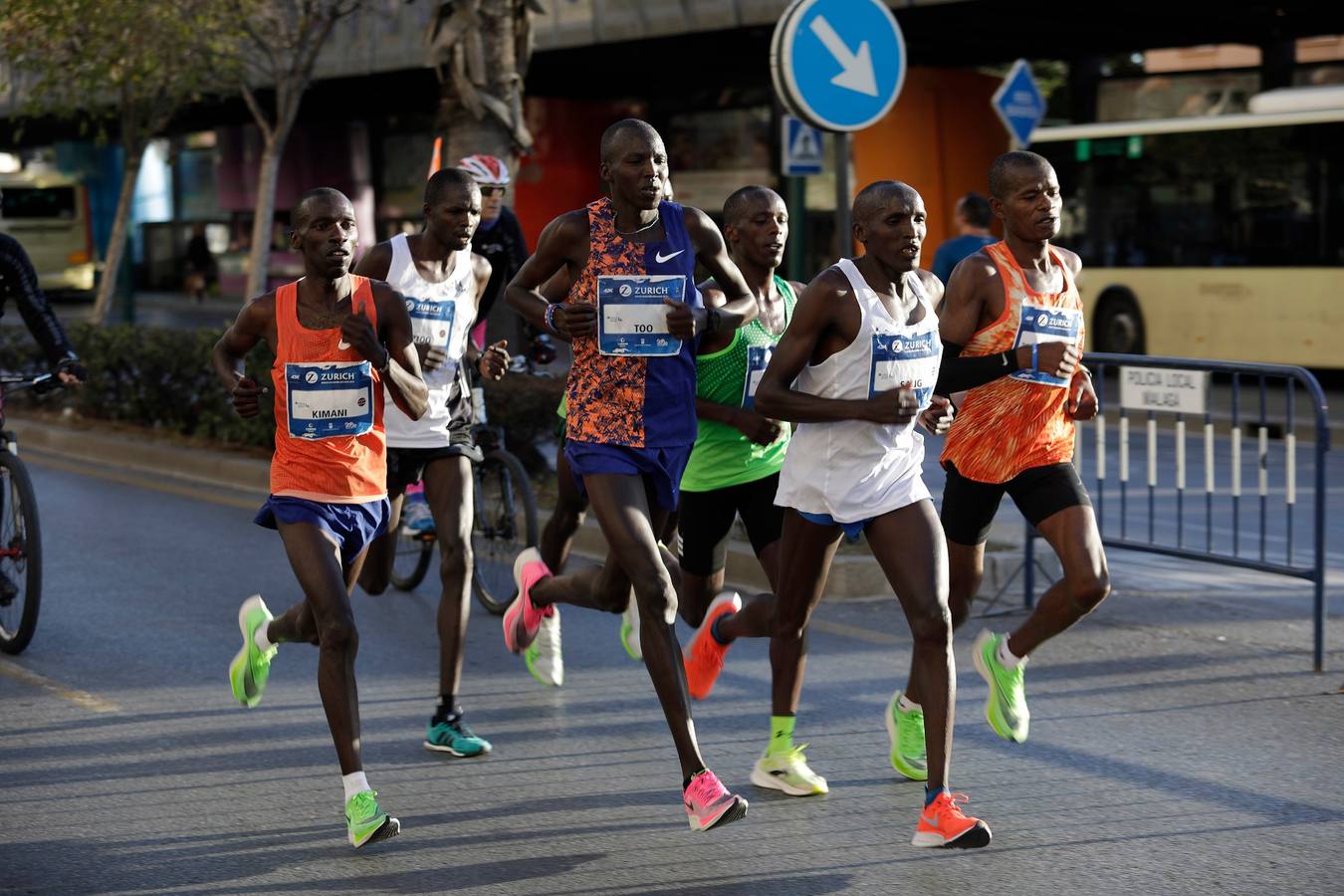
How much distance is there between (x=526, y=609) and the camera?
21.8 ft

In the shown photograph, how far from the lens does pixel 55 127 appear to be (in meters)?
45.8

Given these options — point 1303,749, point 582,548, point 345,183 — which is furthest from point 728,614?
point 345,183

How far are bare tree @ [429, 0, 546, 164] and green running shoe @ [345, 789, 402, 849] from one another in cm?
740

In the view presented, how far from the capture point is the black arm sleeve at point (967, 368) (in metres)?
5.46

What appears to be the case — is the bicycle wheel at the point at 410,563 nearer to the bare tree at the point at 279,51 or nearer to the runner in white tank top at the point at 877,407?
the runner in white tank top at the point at 877,407

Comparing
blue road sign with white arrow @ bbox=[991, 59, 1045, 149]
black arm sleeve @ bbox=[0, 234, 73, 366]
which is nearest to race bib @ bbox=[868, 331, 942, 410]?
black arm sleeve @ bbox=[0, 234, 73, 366]

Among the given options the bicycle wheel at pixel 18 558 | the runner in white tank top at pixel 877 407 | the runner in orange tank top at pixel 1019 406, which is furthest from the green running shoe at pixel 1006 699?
the bicycle wheel at pixel 18 558

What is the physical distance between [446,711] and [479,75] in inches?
268

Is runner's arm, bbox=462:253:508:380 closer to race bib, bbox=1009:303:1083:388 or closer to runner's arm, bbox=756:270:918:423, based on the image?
runner's arm, bbox=756:270:918:423

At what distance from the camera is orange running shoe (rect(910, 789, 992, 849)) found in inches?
187

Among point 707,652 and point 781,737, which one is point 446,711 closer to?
point 707,652

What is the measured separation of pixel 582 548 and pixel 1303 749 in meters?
4.82

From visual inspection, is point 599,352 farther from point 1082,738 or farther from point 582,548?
point 582,548

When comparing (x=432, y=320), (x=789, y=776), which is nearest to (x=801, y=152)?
(x=432, y=320)
